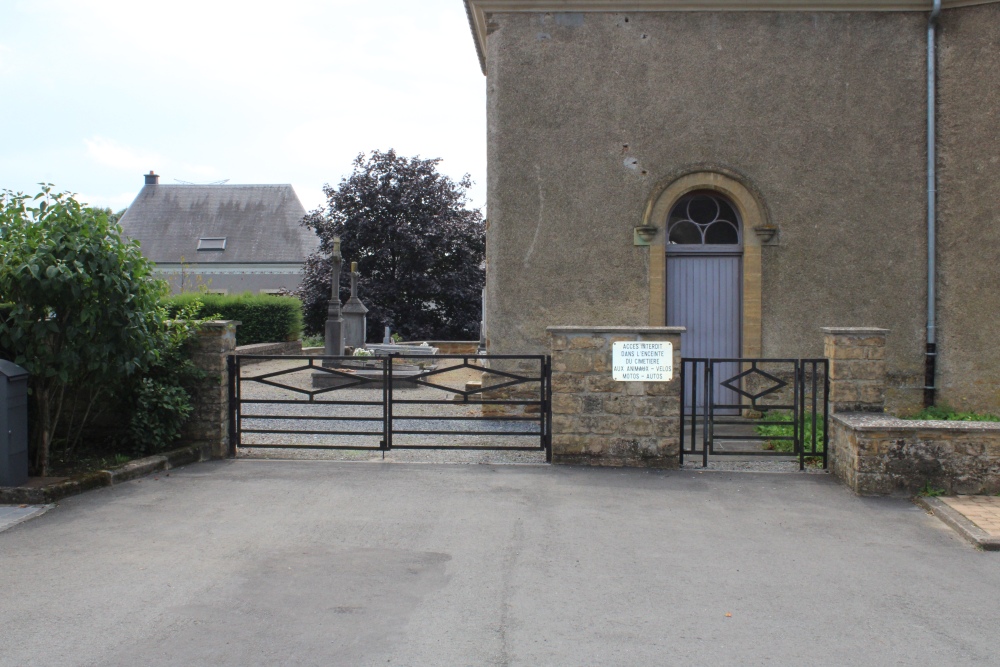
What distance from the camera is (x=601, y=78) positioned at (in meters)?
11.5

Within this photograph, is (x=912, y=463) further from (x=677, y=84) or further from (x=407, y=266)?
(x=407, y=266)

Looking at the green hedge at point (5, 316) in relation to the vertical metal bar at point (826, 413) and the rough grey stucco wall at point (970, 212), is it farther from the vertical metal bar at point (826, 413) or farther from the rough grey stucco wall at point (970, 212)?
the rough grey stucco wall at point (970, 212)

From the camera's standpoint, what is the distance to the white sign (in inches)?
318

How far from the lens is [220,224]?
45.8 meters

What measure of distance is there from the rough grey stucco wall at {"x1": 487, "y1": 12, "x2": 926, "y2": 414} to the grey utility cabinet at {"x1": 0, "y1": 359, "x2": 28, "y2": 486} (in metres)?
6.11

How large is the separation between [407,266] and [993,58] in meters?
19.4

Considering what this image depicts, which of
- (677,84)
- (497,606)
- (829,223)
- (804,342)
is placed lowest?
(497,606)

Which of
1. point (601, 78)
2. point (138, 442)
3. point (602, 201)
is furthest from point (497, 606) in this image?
point (601, 78)

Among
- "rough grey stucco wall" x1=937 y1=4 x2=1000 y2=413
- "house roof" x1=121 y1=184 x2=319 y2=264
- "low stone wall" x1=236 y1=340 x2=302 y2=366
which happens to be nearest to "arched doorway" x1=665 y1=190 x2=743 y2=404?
"rough grey stucco wall" x1=937 y1=4 x2=1000 y2=413

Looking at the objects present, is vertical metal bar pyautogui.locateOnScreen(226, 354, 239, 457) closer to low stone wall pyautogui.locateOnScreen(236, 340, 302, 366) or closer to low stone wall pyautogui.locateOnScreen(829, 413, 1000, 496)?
low stone wall pyautogui.locateOnScreen(829, 413, 1000, 496)

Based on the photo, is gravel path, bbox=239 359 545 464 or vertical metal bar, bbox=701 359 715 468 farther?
gravel path, bbox=239 359 545 464

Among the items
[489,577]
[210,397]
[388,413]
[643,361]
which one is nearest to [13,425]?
[210,397]

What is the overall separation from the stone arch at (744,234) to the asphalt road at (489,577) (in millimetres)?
3982

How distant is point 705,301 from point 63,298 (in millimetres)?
8056
